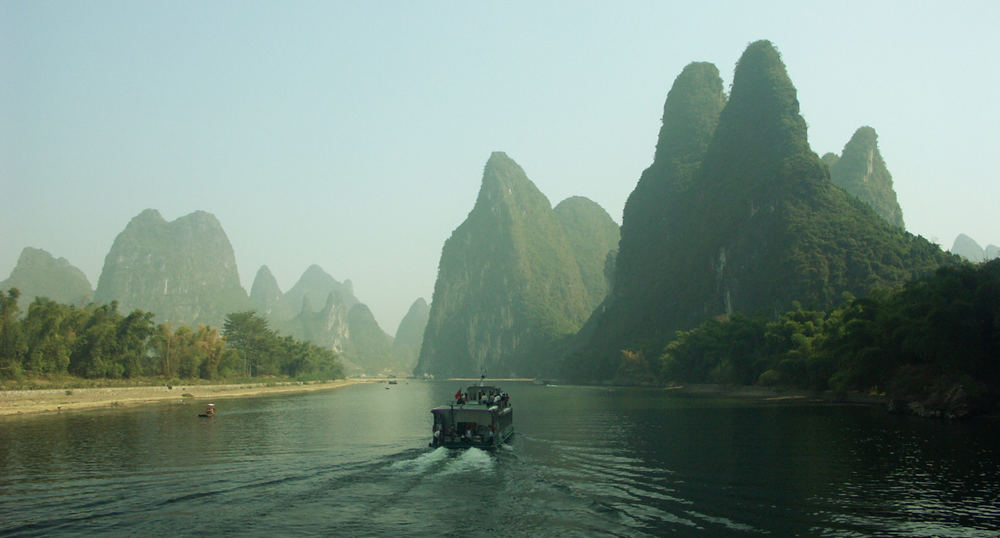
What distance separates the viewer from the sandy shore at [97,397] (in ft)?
206

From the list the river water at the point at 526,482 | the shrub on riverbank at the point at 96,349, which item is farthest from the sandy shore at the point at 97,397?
the river water at the point at 526,482

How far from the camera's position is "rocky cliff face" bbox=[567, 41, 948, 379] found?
113438mm

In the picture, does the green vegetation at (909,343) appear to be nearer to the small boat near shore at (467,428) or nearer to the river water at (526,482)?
the river water at (526,482)

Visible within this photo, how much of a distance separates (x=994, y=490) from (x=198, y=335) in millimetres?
115118

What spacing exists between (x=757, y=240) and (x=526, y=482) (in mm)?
127605

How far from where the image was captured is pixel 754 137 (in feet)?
532

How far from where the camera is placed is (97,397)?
74.4 metres

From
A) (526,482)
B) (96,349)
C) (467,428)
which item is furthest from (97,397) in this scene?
(526,482)

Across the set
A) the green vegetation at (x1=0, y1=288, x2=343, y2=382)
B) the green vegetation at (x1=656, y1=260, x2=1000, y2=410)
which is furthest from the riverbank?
the green vegetation at (x1=0, y1=288, x2=343, y2=382)

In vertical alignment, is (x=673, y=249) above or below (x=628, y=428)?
above

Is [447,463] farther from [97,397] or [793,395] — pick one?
[97,397]

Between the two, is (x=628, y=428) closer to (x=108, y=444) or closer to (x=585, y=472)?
(x=585, y=472)

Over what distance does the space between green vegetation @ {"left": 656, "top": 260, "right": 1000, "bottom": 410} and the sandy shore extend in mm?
73004

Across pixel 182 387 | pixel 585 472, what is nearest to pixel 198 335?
pixel 182 387
